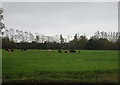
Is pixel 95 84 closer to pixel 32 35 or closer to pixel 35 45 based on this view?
pixel 35 45

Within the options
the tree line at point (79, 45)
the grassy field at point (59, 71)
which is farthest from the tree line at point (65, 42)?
the grassy field at point (59, 71)

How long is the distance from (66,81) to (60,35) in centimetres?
8614

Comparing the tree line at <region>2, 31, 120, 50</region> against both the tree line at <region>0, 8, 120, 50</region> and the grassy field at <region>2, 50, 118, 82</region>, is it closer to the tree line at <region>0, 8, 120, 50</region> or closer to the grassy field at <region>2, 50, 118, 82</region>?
the tree line at <region>0, 8, 120, 50</region>

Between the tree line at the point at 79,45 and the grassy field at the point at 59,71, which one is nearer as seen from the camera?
the grassy field at the point at 59,71

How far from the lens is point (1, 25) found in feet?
70.6

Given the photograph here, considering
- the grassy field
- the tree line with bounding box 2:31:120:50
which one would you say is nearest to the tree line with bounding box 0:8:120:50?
the tree line with bounding box 2:31:120:50

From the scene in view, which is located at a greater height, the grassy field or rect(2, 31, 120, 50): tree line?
rect(2, 31, 120, 50): tree line

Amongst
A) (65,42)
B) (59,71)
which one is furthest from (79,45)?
(59,71)

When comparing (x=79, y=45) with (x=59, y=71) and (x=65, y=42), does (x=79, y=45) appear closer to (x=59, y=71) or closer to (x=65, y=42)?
(x=65, y=42)

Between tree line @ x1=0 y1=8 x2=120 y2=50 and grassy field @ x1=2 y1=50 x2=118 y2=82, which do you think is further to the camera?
tree line @ x1=0 y1=8 x2=120 y2=50

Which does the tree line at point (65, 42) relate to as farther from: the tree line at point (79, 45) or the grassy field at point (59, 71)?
the grassy field at point (59, 71)

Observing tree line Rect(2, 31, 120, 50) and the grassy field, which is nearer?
the grassy field

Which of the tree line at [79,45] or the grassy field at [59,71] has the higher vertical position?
the tree line at [79,45]

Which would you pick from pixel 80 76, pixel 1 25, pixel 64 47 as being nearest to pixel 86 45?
pixel 64 47
